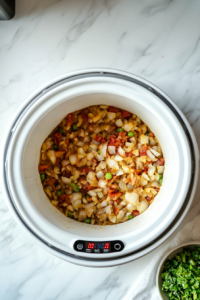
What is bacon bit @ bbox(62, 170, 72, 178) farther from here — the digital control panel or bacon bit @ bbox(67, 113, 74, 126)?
the digital control panel

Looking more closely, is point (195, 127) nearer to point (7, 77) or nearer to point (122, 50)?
point (122, 50)

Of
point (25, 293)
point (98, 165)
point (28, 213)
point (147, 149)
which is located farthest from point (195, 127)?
point (25, 293)

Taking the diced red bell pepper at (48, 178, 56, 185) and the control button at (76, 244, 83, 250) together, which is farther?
the diced red bell pepper at (48, 178, 56, 185)

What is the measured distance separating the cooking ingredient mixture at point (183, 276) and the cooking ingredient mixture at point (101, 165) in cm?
32

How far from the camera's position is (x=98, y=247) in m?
0.98

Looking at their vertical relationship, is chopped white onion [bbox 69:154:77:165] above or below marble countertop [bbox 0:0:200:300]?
below

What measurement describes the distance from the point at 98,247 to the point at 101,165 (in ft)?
1.23

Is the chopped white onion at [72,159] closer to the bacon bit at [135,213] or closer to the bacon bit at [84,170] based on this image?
the bacon bit at [84,170]

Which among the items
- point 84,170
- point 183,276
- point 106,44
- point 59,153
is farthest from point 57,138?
point 183,276

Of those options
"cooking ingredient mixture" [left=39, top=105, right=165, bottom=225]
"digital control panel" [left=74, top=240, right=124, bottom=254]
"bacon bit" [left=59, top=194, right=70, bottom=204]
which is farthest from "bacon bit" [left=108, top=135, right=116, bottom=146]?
"digital control panel" [left=74, top=240, right=124, bottom=254]

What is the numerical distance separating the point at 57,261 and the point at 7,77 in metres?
0.95

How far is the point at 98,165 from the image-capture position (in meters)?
1.21

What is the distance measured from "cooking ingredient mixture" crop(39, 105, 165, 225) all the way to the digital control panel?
0.21 metres

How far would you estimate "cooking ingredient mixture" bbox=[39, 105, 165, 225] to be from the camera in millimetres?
1173
